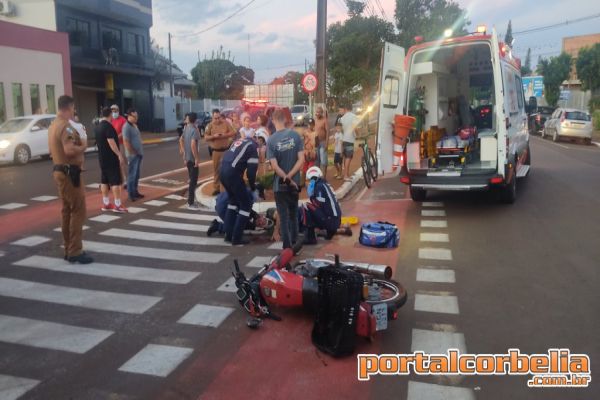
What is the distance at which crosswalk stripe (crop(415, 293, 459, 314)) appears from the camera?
16.6ft

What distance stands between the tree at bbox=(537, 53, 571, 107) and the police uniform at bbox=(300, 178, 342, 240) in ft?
140

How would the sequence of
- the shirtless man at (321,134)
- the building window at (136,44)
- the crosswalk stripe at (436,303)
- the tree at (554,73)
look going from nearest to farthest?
the crosswalk stripe at (436,303)
the shirtless man at (321,134)
the building window at (136,44)
the tree at (554,73)

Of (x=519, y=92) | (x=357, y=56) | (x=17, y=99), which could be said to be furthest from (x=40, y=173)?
(x=357, y=56)

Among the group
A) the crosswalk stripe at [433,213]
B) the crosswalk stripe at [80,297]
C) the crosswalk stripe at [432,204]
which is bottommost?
the crosswalk stripe at [80,297]

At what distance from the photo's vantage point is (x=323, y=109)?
12.3 metres

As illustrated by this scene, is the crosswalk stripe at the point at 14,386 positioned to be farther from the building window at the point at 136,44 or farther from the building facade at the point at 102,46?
the building window at the point at 136,44

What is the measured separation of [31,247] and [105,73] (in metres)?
27.2

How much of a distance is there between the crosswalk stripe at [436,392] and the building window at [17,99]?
24.8m

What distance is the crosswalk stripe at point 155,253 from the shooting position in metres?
6.98

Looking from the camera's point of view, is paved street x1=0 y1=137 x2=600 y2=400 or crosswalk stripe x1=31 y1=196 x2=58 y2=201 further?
crosswalk stripe x1=31 y1=196 x2=58 y2=201

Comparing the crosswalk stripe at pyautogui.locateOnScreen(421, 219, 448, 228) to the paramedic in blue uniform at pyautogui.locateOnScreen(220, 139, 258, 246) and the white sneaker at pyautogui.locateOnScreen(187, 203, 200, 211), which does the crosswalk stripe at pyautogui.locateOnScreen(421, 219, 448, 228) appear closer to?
the paramedic in blue uniform at pyautogui.locateOnScreen(220, 139, 258, 246)

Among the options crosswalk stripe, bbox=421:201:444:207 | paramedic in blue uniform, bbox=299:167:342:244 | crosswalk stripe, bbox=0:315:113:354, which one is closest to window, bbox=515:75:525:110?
crosswalk stripe, bbox=421:201:444:207

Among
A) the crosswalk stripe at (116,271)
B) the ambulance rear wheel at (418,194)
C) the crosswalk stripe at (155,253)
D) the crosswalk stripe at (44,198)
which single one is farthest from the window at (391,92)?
the crosswalk stripe at (44,198)

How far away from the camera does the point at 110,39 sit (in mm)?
32281
